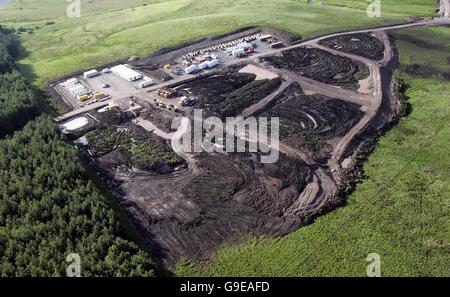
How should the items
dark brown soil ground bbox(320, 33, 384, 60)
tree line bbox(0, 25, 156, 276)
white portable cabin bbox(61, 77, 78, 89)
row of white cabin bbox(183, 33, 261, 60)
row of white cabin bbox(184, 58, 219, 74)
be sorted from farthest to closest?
row of white cabin bbox(183, 33, 261, 60)
dark brown soil ground bbox(320, 33, 384, 60)
row of white cabin bbox(184, 58, 219, 74)
white portable cabin bbox(61, 77, 78, 89)
tree line bbox(0, 25, 156, 276)

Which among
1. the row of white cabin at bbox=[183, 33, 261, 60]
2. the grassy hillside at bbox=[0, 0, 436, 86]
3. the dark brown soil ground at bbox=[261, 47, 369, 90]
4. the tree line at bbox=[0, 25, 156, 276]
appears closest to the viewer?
the tree line at bbox=[0, 25, 156, 276]

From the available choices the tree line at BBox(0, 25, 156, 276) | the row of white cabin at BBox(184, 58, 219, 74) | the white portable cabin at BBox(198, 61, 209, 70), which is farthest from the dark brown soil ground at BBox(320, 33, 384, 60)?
the tree line at BBox(0, 25, 156, 276)

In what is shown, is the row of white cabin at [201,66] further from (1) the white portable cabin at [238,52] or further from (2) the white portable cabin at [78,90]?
(2) the white portable cabin at [78,90]

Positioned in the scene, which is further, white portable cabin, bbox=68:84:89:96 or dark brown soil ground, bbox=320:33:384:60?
dark brown soil ground, bbox=320:33:384:60

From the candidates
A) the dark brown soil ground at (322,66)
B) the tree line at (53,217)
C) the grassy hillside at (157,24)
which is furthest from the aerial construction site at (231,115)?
the grassy hillside at (157,24)

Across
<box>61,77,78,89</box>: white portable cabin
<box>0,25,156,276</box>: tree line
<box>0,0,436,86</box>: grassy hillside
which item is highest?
<box>0,0,436,86</box>: grassy hillside

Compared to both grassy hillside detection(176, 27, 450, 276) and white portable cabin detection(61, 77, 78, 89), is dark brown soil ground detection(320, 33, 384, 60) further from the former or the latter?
white portable cabin detection(61, 77, 78, 89)

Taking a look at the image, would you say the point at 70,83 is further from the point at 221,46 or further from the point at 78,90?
the point at 221,46
